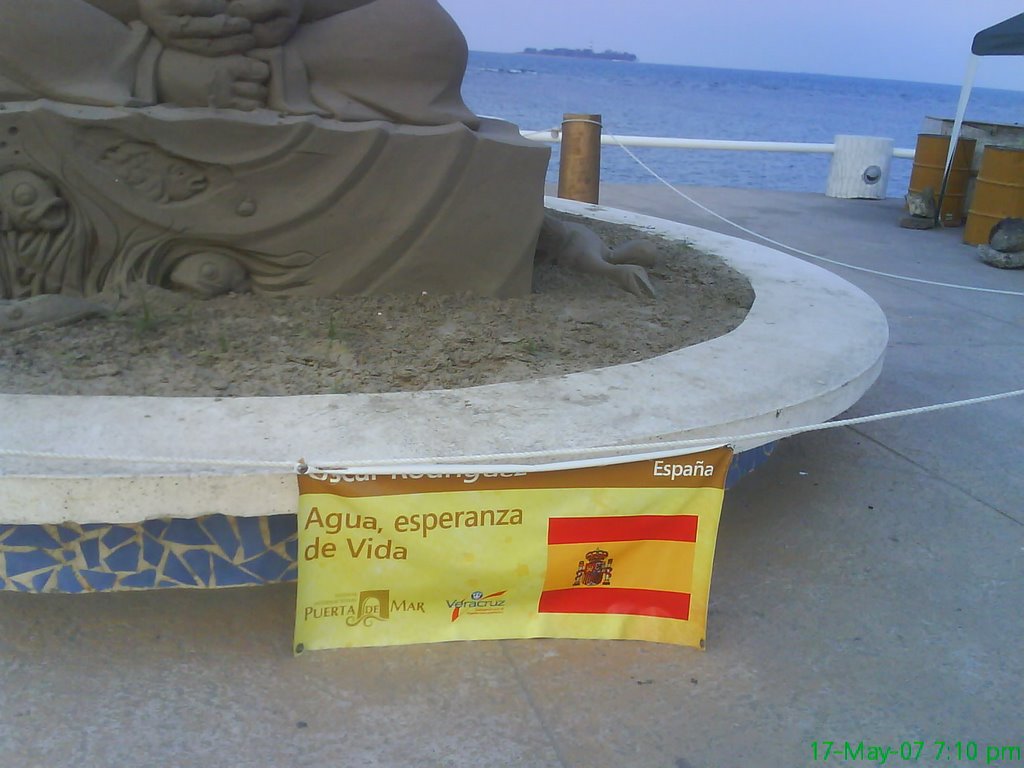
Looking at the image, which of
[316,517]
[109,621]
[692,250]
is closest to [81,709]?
[109,621]

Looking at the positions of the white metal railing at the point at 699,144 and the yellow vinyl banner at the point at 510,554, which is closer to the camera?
the yellow vinyl banner at the point at 510,554

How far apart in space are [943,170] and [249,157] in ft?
23.0

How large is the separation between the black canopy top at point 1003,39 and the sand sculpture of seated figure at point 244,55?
5.70 metres

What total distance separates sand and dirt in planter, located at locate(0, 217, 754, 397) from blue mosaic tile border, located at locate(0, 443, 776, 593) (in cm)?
46

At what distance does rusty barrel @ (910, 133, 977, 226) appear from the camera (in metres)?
7.75

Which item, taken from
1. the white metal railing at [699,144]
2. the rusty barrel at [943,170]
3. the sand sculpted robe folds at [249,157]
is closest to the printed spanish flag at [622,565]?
the sand sculpted robe folds at [249,157]

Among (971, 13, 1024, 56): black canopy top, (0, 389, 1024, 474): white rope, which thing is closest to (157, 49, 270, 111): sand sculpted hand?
(0, 389, 1024, 474): white rope

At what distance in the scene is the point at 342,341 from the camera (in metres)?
2.68

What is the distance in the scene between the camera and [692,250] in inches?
167

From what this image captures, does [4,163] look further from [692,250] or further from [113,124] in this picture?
[692,250]

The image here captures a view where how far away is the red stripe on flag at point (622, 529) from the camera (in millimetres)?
1890

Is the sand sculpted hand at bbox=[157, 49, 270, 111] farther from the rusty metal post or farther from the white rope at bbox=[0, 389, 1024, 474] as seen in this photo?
the rusty metal post

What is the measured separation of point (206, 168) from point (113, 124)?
0.29 metres

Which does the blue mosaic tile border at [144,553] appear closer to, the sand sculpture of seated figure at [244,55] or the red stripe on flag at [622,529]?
the red stripe on flag at [622,529]
